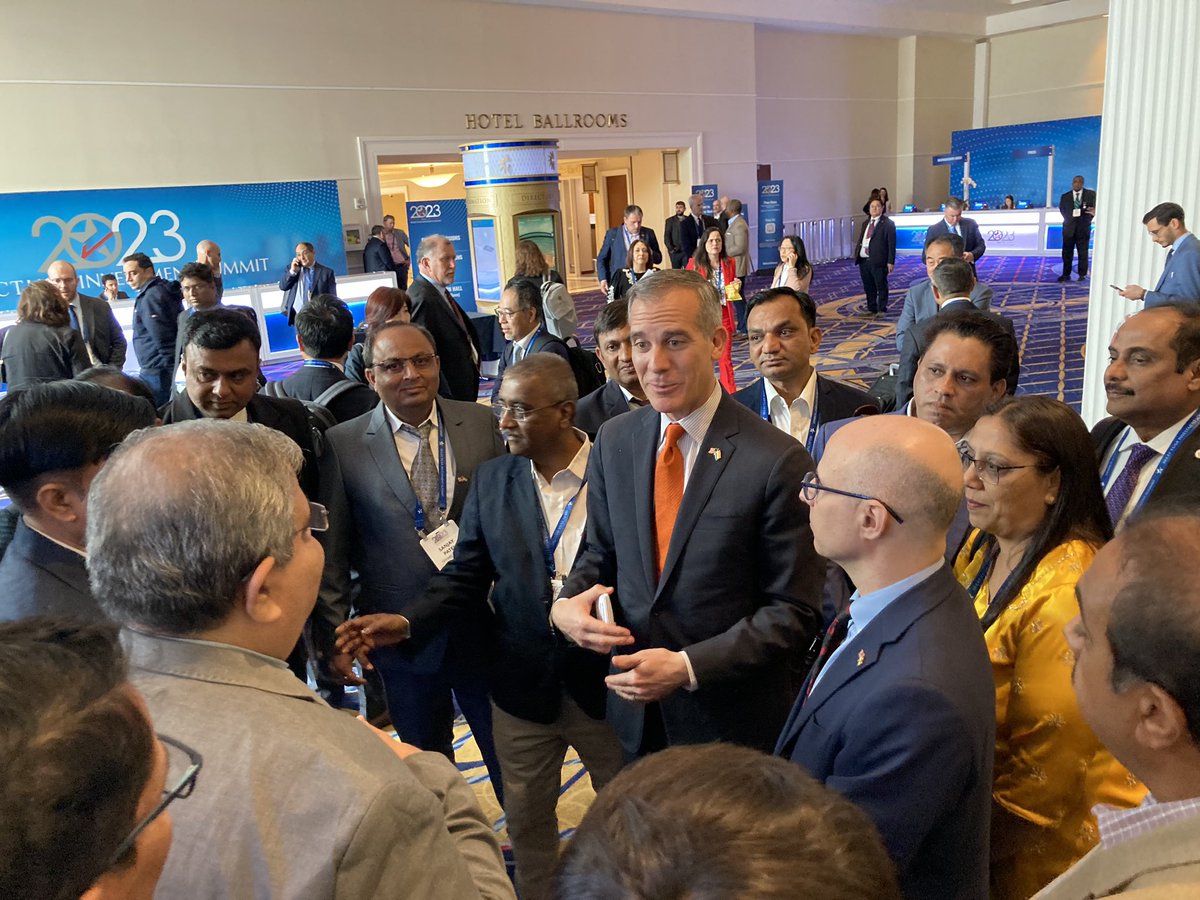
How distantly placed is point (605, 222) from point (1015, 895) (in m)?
21.5

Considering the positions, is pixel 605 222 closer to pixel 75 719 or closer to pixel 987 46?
pixel 987 46

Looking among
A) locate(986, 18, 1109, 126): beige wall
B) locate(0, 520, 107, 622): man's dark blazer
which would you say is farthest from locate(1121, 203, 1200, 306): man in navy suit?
locate(986, 18, 1109, 126): beige wall

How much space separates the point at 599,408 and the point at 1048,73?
24.5m

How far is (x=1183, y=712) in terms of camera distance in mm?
997

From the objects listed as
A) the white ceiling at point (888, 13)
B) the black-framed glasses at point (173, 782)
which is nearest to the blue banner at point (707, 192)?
the white ceiling at point (888, 13)

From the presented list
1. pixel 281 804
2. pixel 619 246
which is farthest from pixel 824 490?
pixel 619 246

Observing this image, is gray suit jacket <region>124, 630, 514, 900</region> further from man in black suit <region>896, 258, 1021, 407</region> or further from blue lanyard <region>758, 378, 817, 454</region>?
man in black suit <region>896, 258, 1021, 407</region>

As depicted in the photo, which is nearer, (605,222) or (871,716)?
(871,716)

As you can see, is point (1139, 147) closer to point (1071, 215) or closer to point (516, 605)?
point (516, 605)

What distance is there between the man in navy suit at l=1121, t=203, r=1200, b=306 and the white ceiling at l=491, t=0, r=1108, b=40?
43.2 feet

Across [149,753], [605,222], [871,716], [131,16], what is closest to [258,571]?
[149,753]

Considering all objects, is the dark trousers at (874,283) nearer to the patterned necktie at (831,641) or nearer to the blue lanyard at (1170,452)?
the blue lanyard at (1170,452)

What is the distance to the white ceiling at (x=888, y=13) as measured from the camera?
17344mm

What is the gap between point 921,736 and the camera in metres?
1.33
